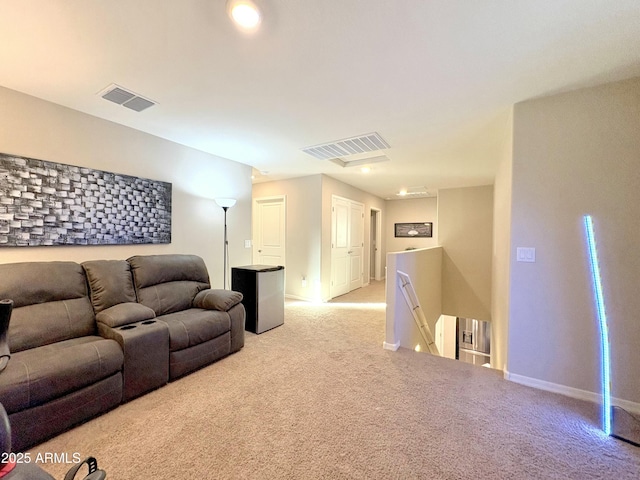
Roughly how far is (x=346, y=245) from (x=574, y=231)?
4.24 m

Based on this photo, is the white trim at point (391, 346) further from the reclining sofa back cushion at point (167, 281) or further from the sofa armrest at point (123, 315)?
the sofa armrest at point (123, 315)

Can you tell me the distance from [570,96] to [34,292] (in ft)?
15.0

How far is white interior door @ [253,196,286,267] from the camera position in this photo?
5.78 metres

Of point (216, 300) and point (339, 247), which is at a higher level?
point (339, 247)

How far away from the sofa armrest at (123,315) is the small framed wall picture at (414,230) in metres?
7.01

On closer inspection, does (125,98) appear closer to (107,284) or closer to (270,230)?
(107,284)

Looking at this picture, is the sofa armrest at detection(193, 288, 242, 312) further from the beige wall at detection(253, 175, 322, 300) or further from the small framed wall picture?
the small framed wall picture

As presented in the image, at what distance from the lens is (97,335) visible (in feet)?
7.57

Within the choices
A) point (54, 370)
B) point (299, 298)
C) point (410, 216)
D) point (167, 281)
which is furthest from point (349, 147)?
point (410, 216)

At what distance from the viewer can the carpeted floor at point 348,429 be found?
149cm

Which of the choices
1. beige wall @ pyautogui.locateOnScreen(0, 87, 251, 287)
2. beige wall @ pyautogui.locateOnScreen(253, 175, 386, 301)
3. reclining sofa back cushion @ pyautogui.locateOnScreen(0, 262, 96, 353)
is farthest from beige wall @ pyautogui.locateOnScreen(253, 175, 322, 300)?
reclining sofa back cushion @ pyautogui.locateOnScreen(0, 262, 96, 353)

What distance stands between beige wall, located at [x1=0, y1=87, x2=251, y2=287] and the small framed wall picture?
508 cm

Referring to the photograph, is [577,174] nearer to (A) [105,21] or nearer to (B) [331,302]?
(A) [105,21]

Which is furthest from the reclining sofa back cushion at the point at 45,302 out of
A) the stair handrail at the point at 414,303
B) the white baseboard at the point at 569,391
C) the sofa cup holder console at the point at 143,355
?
the white baseboard at the point at 569,391
